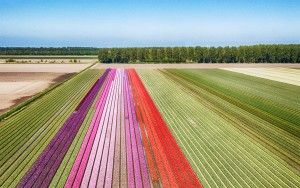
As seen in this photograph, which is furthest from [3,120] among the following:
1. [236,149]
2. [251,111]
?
[251,111]

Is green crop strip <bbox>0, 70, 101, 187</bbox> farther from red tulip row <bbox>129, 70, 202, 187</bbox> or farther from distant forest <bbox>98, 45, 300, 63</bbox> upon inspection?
distant forest <bbox>98, 45, 300, 63</bbox>

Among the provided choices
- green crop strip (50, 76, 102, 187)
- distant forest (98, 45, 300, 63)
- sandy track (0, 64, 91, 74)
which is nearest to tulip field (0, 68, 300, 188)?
green crop strip (50, 76, 102, 187)

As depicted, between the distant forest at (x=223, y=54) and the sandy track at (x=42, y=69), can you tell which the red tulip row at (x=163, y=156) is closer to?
the sandy track at (x=42, y=69)

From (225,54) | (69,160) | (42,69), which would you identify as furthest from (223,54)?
(69,160)

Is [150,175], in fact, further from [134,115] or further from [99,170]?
[134,115]

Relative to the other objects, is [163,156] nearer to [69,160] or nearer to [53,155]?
[69,160]

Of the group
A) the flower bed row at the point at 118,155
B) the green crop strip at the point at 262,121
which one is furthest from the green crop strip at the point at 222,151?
the flower bed row at the point at 118,155
